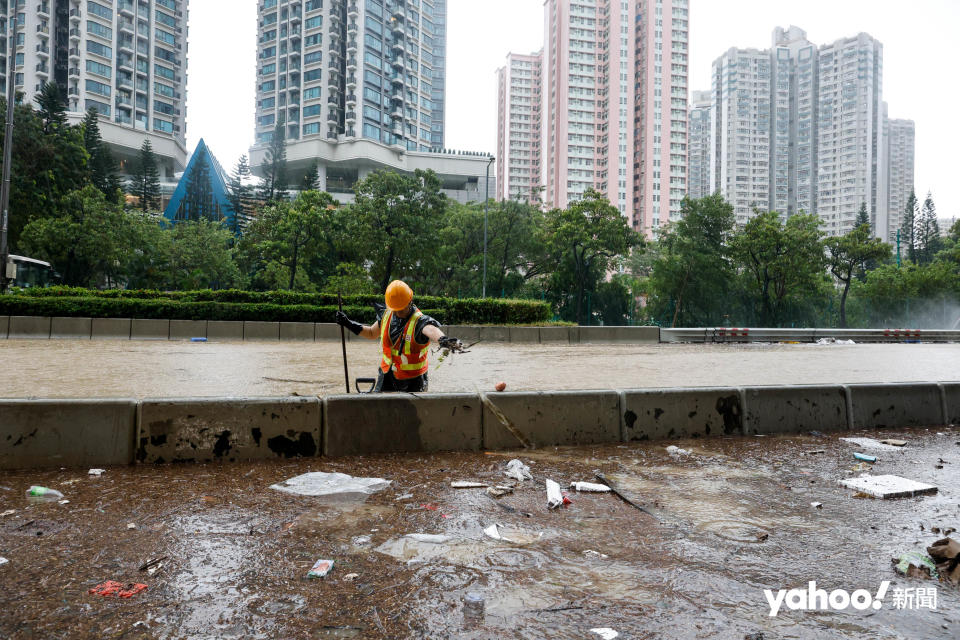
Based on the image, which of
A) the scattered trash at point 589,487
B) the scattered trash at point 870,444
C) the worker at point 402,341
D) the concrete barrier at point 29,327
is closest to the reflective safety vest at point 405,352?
the worker at point 402,341

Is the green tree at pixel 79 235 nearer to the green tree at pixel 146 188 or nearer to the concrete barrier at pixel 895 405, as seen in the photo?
the concrete barrier at pixel 895 405

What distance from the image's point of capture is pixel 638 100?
110438 mm

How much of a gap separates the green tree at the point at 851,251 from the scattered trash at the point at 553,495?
39785 mm

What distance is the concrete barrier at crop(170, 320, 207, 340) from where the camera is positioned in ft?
60.5

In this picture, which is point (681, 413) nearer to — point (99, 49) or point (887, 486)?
point (887, 486)

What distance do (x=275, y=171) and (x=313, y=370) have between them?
6825 centimetres

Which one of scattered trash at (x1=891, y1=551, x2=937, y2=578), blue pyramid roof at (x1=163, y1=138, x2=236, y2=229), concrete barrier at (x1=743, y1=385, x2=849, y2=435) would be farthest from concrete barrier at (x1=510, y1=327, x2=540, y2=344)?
blue pyramid roof at (x1=163, y1=138, x2=236, y2=229)

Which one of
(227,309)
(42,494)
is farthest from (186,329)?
(42,494)

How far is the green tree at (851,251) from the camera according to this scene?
3772cm

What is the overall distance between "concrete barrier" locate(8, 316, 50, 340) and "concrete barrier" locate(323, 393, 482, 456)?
664 inches

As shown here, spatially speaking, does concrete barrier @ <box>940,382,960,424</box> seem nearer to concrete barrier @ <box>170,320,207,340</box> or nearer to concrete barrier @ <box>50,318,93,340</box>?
concrete barrier @ <box>170,320,207,340</box>

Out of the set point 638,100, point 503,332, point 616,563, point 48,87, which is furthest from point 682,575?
point 638,100

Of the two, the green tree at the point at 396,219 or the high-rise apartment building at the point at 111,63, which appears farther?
the high-rise apartment building at the point at 111,63

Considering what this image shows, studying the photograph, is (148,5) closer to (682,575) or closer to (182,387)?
(182,387)
